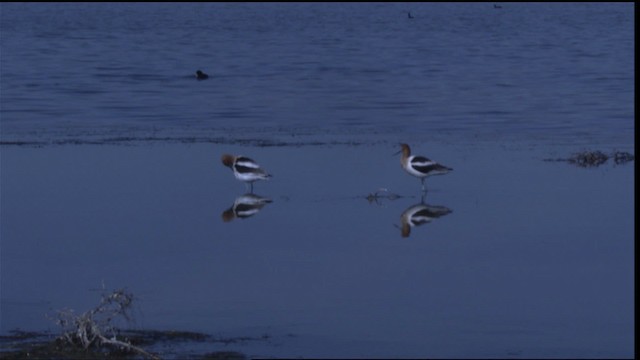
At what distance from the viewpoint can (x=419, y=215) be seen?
55.1 feet

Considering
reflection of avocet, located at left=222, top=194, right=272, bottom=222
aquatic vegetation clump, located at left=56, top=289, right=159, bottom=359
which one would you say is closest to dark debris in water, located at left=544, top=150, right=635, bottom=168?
reflection of avocet, located at left=222, top=194, right=272, bottom=222

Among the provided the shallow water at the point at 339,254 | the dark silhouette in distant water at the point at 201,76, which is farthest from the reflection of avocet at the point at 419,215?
the dark silhouette in distant water at the point at 201,76

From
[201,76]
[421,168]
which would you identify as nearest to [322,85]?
[201,76]

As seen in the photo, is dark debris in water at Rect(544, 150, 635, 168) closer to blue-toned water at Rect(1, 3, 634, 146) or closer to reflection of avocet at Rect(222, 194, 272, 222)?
blue-toned water at Rect(1, 3, 634, 146)

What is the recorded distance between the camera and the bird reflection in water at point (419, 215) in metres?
16.1

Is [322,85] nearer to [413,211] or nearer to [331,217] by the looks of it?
[413,211]

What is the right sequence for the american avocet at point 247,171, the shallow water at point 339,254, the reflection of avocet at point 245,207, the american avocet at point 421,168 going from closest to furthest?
the shallow water at point 339,254 → the reflection of avocet at point 245,207 → the american avocet at point 247,171 → the american avocet at point 421,168

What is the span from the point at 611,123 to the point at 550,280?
15.8m

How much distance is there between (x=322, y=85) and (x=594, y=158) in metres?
18.8

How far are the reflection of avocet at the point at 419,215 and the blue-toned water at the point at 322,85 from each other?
25.1ft

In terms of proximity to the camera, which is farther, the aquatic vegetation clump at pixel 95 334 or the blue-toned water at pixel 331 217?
the blue-toned water at pixel 331 217

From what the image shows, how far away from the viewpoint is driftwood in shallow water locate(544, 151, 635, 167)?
20891 millimetres

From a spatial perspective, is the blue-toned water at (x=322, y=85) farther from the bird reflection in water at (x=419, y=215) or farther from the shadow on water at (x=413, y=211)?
the bird reflection in water at (x=419, y=215)

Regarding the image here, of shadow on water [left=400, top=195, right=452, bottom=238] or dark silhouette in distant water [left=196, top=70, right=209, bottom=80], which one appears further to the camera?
dark silhouette in distant water [left=196, top=70, right=209, bottom=80]
